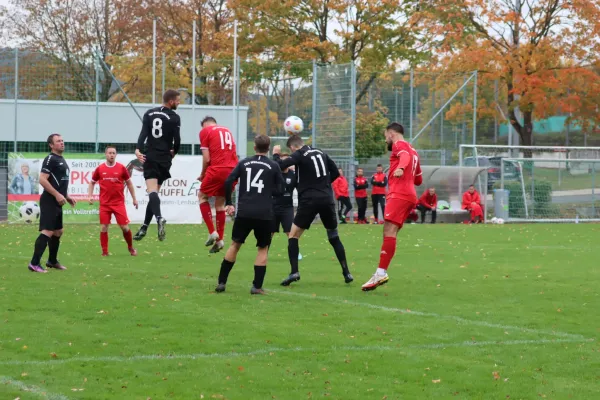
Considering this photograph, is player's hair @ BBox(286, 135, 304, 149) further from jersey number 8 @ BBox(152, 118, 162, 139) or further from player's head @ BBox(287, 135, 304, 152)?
jersey number 8 @ BBox(152, 118, 162, 139)

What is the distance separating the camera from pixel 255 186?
11.4 meters

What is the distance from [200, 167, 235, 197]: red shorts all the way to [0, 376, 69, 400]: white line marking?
8230 millimetres

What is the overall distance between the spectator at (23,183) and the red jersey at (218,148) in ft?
49.6

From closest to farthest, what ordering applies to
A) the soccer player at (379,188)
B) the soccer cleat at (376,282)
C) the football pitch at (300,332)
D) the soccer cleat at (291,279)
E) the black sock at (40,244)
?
the football pitch at (300,332)
the soccer cleat at (376,282)
the soccer cleat at (291,279)
the black sock at (40,244)
the soccer player at (379,188)

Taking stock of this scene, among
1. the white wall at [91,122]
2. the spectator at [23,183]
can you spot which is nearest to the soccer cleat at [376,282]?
the spectator at [23,183]

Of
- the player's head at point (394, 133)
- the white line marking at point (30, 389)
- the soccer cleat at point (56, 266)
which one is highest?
the player's head at point (394, 133)

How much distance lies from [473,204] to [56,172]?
2151cm

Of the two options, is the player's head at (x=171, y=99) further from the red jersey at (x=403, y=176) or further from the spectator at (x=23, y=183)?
the spectator at (x=23, y=183)

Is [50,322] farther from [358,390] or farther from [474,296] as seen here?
[474,296]

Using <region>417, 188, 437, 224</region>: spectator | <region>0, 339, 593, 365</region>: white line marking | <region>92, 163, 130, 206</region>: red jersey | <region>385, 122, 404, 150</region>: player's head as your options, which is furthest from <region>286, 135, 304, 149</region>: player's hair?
<region>417, 188, 437, 224</region>: spectator

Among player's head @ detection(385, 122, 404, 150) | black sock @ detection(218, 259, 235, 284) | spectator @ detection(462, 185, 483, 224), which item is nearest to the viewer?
black sock @ detection(218, 259, 235, 284)

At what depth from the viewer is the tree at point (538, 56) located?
4041 cm

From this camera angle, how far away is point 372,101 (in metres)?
38.0

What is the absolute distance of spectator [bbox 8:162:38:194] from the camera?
28984 mm
